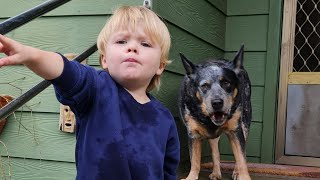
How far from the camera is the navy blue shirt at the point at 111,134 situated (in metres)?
1.14

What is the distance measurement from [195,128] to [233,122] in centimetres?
19

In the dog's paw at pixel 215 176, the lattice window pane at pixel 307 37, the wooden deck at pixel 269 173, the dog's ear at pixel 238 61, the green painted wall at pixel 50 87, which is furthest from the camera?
the lattice window pane at pixel 307 37

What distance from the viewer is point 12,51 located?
828mm

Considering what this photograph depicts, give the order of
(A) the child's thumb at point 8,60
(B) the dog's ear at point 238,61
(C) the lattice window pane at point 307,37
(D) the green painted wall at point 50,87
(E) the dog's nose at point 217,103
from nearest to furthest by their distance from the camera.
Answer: (A) the child's thumb at point 8,60
(E) the dog's nose at point 217,103
(B) the dog's ear at point 238,61
(D) the green painted wall at point 50,87
(C) the lattice window pane at point 307,37

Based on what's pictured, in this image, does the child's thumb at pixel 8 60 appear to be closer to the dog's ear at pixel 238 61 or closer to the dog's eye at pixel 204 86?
the dog's eye at pixel 204 86

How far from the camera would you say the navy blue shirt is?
3.75 ft

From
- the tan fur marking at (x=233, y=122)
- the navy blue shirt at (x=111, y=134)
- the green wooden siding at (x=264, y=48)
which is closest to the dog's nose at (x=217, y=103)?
the tan fur marking at (x=233, y=122)

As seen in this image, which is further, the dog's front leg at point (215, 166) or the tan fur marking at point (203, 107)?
the dog's front leg at point (215, 166)

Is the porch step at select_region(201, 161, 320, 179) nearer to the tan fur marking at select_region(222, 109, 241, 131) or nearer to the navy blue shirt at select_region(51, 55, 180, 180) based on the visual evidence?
the tan fur marking at select_region(222, 109, 241, 131)

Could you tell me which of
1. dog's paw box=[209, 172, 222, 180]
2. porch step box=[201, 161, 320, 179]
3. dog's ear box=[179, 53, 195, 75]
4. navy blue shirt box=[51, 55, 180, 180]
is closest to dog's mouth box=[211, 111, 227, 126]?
dog's ear box=[179, 53, 195, 75]

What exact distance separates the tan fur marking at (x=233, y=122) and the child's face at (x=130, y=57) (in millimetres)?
876

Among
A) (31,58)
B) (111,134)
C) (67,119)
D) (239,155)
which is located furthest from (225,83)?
(31,58)

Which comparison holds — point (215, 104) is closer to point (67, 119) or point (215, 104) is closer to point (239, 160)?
point (239, 160)

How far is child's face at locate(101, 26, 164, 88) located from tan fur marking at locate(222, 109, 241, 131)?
876mm
